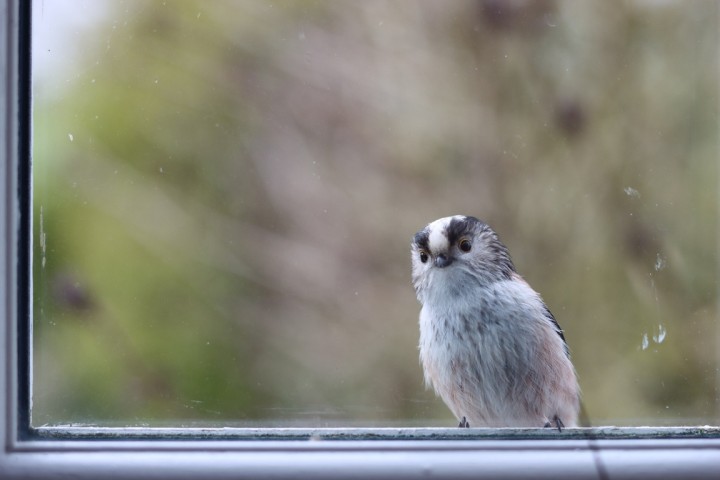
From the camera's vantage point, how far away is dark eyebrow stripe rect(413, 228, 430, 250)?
4.90 ft

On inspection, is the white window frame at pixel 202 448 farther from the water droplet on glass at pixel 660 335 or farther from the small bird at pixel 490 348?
the water droplet on glass at pixel 660 335

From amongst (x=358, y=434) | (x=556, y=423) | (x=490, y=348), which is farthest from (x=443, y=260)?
(x=358, y=434)

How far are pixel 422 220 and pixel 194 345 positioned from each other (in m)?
0.56

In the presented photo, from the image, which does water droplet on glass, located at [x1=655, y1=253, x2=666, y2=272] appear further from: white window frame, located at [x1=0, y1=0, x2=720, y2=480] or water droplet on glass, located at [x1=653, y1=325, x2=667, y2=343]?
white window frame, located at [x1=0, y1=0, x2=720, y2=480]

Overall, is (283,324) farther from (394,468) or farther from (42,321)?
(394,468)

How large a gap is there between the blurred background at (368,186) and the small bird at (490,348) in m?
0.17

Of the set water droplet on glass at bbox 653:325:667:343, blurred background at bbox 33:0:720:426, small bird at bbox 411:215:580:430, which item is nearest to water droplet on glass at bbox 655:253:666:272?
blurred background at bbox 33:0:720:426

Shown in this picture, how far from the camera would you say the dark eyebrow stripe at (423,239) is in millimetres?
1494

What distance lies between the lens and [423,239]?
1.50 m

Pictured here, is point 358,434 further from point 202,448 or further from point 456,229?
point 456,229

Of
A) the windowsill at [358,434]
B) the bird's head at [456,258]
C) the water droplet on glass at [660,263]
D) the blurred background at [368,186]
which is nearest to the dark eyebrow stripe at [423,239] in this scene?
the bird's head at [456,258]

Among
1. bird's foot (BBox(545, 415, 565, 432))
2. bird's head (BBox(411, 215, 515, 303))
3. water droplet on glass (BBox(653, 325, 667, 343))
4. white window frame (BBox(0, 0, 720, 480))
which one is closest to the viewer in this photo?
white window frame (BBox(0, 0, 720, 480))

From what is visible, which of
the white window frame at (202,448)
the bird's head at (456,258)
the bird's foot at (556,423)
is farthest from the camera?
the bird's head at (456,258)

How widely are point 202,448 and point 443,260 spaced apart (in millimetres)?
768
